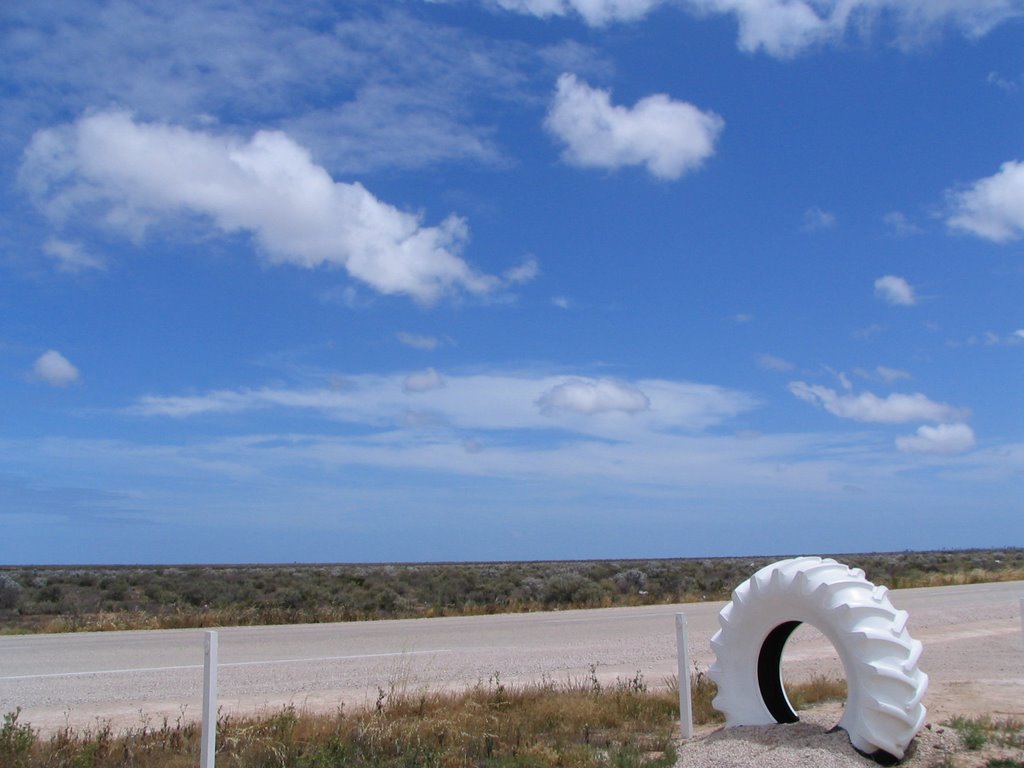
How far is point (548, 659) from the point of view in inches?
624

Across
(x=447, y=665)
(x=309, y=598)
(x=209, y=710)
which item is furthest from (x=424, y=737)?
(x=309, y=598)

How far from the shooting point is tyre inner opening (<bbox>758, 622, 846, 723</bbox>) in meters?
8.16

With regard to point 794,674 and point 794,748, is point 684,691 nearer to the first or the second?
point 794,748

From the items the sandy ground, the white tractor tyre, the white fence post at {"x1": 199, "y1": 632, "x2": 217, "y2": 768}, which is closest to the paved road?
the sandy ground

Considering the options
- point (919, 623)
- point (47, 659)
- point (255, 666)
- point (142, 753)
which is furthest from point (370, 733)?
point (919, 623)

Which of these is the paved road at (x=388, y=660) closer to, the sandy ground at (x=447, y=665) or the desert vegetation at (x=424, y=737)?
the sandy ground at (x=447, y=665)

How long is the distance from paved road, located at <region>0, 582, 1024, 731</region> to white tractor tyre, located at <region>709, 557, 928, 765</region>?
2.44 m

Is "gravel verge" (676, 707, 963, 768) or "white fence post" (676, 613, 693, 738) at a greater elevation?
"white fence post" (676, 613, 693, 738)

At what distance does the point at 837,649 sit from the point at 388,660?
31.4 ft

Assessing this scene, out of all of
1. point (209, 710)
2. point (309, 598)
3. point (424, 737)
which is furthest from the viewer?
point (309, 598)

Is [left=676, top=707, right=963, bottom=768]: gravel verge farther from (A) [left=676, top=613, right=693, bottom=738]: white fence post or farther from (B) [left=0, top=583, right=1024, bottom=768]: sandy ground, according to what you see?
(A) [left=676, top=613, right=693, bottom=738]: white fence post

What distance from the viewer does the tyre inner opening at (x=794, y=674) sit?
8.16 metres

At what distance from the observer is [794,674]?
13.6 m

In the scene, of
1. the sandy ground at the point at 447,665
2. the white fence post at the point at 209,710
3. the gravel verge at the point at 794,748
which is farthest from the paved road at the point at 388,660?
the white fence post at the point at 209,710
